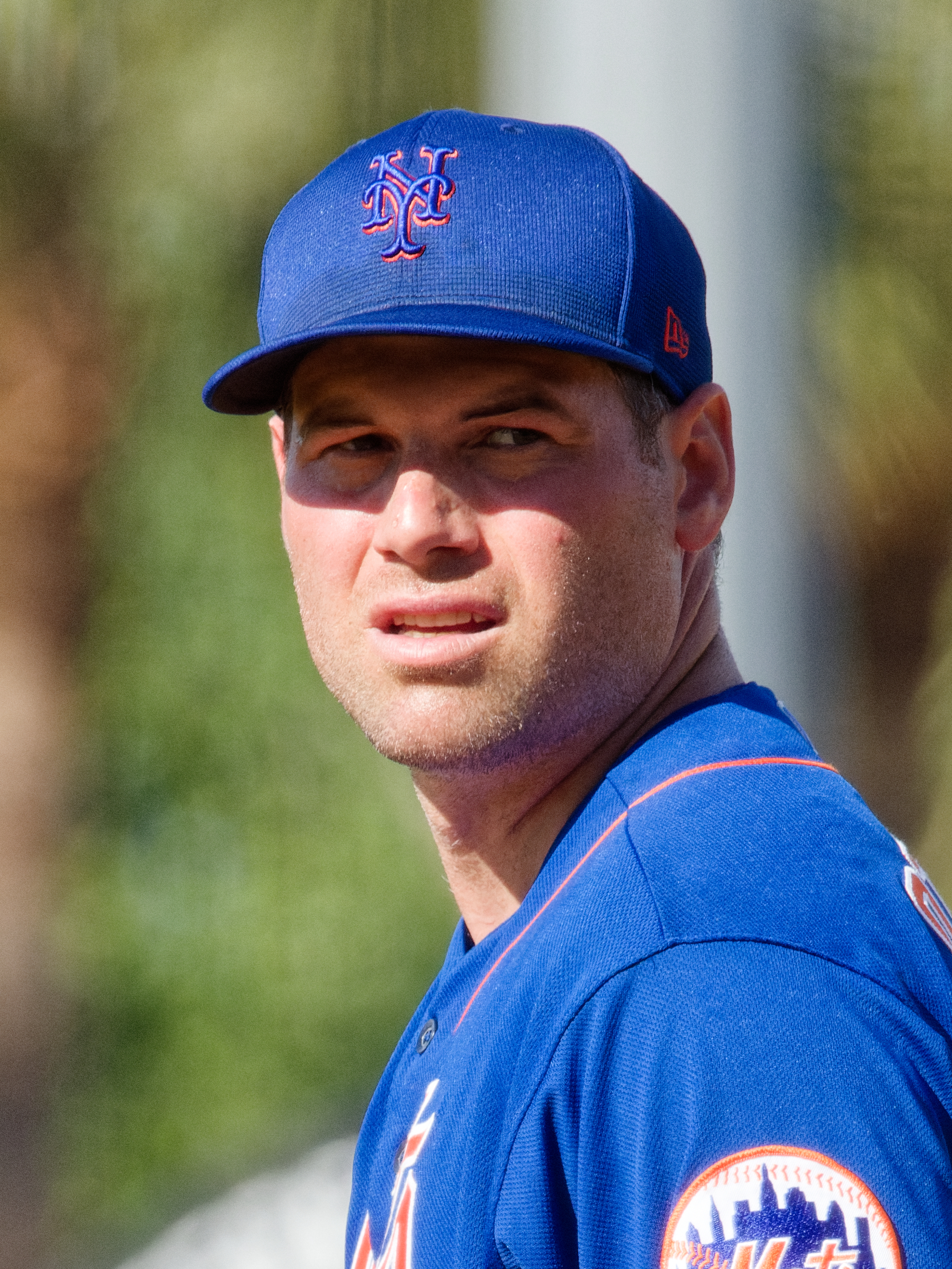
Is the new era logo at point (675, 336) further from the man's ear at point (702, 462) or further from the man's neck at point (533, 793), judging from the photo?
the man's neck at point (533, 793)

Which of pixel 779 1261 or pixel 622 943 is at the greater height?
pixel 622 943

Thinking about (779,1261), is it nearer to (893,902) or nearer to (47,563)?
(893,902)

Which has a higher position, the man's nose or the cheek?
the man's nose

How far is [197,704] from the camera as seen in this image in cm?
397

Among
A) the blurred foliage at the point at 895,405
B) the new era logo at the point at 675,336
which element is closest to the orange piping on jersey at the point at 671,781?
the new era logo at the point at 675,336

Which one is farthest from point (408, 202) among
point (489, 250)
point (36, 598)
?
point (36, 598)

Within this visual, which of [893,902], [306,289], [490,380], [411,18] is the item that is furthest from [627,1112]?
[411,18]

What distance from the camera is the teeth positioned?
3.95 ft

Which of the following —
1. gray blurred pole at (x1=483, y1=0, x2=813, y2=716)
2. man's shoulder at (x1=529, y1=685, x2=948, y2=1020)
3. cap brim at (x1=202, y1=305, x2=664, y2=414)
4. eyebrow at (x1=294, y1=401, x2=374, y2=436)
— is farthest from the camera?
gray blurred pole at (x1=483, y1=0, x2=813, y2=716)

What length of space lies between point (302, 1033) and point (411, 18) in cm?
275

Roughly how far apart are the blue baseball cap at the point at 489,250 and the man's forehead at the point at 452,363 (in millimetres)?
32

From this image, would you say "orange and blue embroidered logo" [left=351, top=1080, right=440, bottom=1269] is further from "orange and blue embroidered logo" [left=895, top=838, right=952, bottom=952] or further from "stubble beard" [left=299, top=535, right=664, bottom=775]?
"orange and blue embroidered logo" [left=895, top=838, right=952, bottom=952]

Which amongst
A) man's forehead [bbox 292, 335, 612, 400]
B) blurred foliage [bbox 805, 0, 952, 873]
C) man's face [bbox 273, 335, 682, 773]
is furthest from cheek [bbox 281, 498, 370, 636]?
blurred foliage [bbox 805, 0, 952, 873]

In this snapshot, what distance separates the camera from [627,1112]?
0.85 meters
